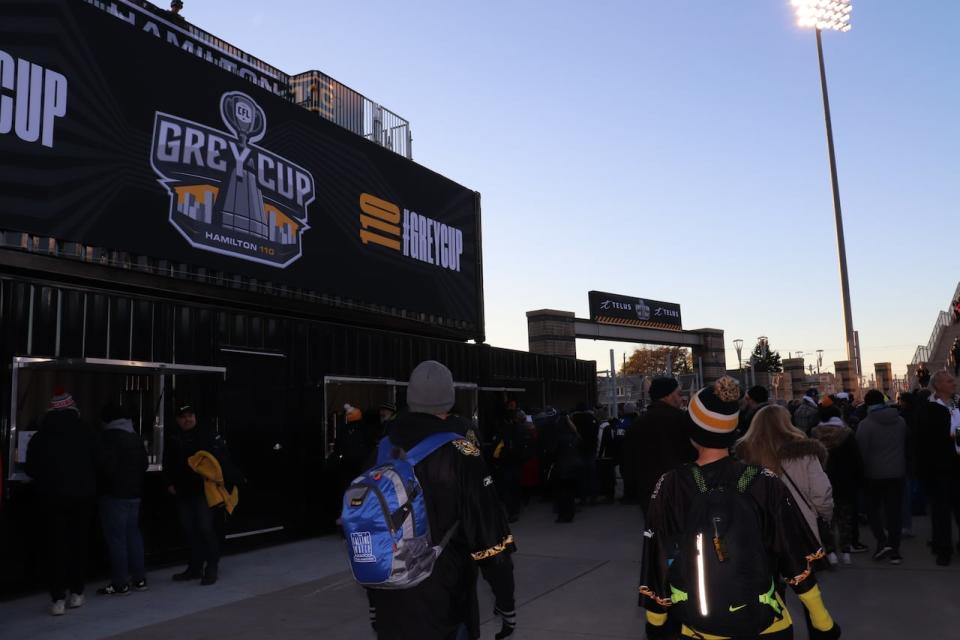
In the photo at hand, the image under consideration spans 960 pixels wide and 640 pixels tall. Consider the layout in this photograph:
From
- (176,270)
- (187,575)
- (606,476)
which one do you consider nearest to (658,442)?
(187,575)

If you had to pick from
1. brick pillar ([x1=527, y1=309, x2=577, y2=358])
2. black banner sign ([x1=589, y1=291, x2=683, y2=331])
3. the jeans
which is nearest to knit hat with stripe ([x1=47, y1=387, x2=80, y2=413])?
the jeans

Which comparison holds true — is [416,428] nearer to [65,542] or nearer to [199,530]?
[65,542]

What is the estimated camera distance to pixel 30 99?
8.63 m

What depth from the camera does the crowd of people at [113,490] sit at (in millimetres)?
7148

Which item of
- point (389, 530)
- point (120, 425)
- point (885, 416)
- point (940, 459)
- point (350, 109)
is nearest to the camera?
point (389, 530)

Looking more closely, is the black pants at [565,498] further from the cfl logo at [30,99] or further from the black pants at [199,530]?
the cfl logo at [30,99]

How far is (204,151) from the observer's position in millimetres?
10969

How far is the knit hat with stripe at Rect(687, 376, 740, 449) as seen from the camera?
2920 millimetres

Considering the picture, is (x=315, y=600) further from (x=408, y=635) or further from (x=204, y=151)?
(x=204, y=151)

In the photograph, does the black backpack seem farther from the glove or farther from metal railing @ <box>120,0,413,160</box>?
metal railing @ <box>120,0,413,160</box>

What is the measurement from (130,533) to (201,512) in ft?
2.37

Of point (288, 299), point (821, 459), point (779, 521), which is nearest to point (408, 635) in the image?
point (779, 521)

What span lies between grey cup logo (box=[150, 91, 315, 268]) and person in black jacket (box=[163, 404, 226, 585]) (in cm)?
330

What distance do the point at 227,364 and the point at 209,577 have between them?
2.86m
